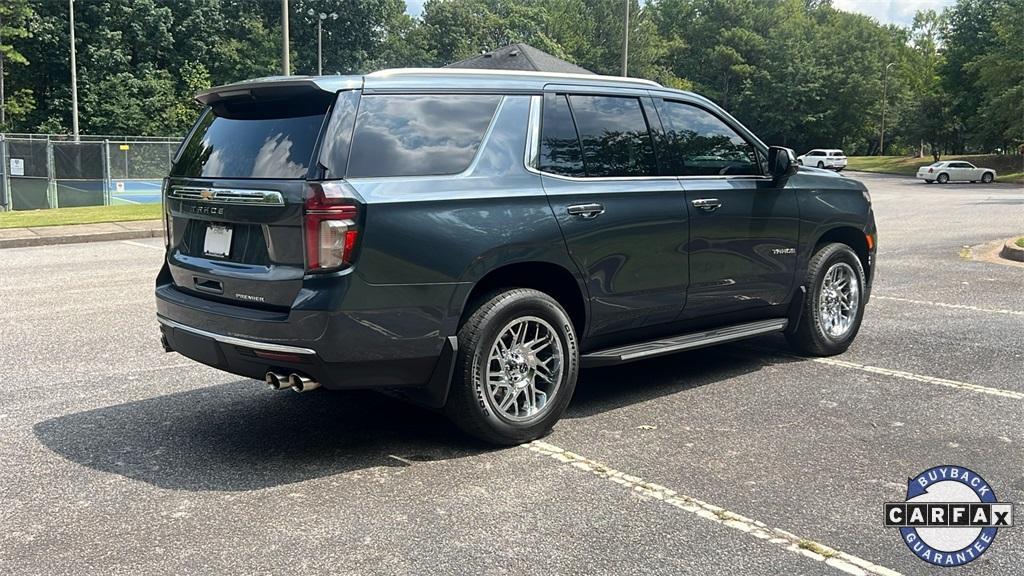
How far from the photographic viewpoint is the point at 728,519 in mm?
3750

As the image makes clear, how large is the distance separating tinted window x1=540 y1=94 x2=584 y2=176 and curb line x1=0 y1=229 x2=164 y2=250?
11979 millimetres

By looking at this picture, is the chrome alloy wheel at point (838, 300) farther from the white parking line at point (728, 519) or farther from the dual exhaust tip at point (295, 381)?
the dual exhaust tip at point (295, 381)

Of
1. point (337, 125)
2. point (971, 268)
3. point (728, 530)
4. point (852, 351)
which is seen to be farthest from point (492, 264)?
point (971, 268)

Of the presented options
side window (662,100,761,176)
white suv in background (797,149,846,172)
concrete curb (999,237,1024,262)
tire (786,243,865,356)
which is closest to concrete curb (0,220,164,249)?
side window (662,100,761,176)

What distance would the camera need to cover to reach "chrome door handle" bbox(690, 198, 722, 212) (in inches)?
218

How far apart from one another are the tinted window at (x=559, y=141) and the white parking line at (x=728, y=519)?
1529 millimetres

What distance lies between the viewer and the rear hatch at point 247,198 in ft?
13.8

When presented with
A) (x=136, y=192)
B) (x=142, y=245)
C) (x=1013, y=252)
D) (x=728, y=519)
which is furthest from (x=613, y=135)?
(x=136, y=192)

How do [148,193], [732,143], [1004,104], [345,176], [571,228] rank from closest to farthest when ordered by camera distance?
[345,176]
[571,228]
[732,143]
[148,193]
[1004,104]

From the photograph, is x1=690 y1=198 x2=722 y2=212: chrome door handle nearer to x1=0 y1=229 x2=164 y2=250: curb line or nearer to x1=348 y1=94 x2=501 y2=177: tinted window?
x1=348 y1=94 x2=501 y2=177: tinted window

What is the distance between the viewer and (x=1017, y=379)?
6.05m

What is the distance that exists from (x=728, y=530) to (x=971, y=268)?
390 inches

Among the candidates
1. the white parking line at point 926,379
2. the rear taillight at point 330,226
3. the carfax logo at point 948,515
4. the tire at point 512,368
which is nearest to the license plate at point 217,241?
the rear taillight at point 330,226

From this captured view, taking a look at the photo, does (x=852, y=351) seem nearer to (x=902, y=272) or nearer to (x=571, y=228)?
(x=571, y=228)
